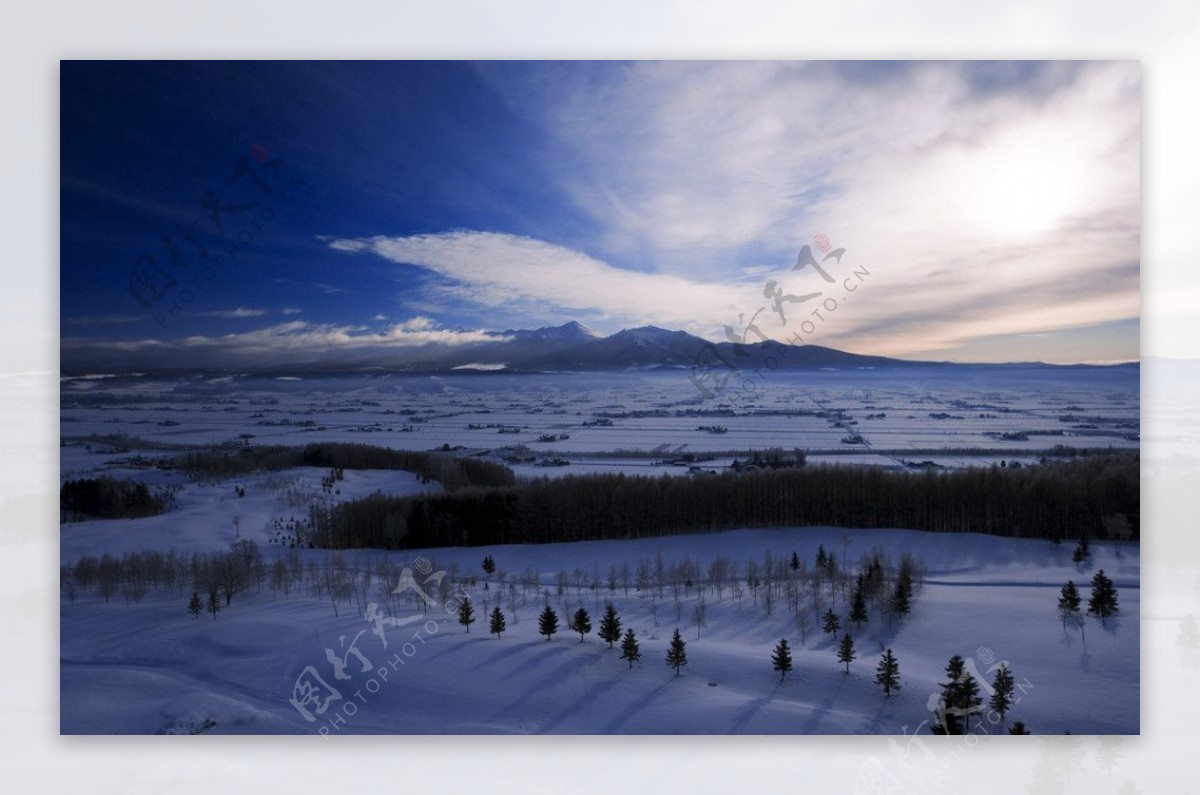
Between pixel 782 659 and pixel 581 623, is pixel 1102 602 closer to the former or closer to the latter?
pixel 782 659

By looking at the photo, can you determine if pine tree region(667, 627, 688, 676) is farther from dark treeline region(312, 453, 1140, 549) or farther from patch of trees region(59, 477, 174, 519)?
patch of trees region(59, 477, 174, 519)

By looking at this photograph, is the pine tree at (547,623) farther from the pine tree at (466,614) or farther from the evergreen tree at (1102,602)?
the evergreen tree at (1102,602)

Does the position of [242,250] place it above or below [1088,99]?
below

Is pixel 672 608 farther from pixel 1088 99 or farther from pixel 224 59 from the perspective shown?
pixel 224 59

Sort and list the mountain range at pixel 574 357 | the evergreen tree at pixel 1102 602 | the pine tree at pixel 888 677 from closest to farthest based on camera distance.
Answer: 1. the pine tree at pixel 888 677
2. the evergreen tree at pixel 1102 602
3. the mountain range at pixel 574 357

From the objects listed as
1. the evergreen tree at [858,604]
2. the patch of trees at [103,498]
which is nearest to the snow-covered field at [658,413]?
the patch of trees at [103,498]

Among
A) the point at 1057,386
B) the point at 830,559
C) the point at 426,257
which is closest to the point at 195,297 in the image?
the point at 426,257
